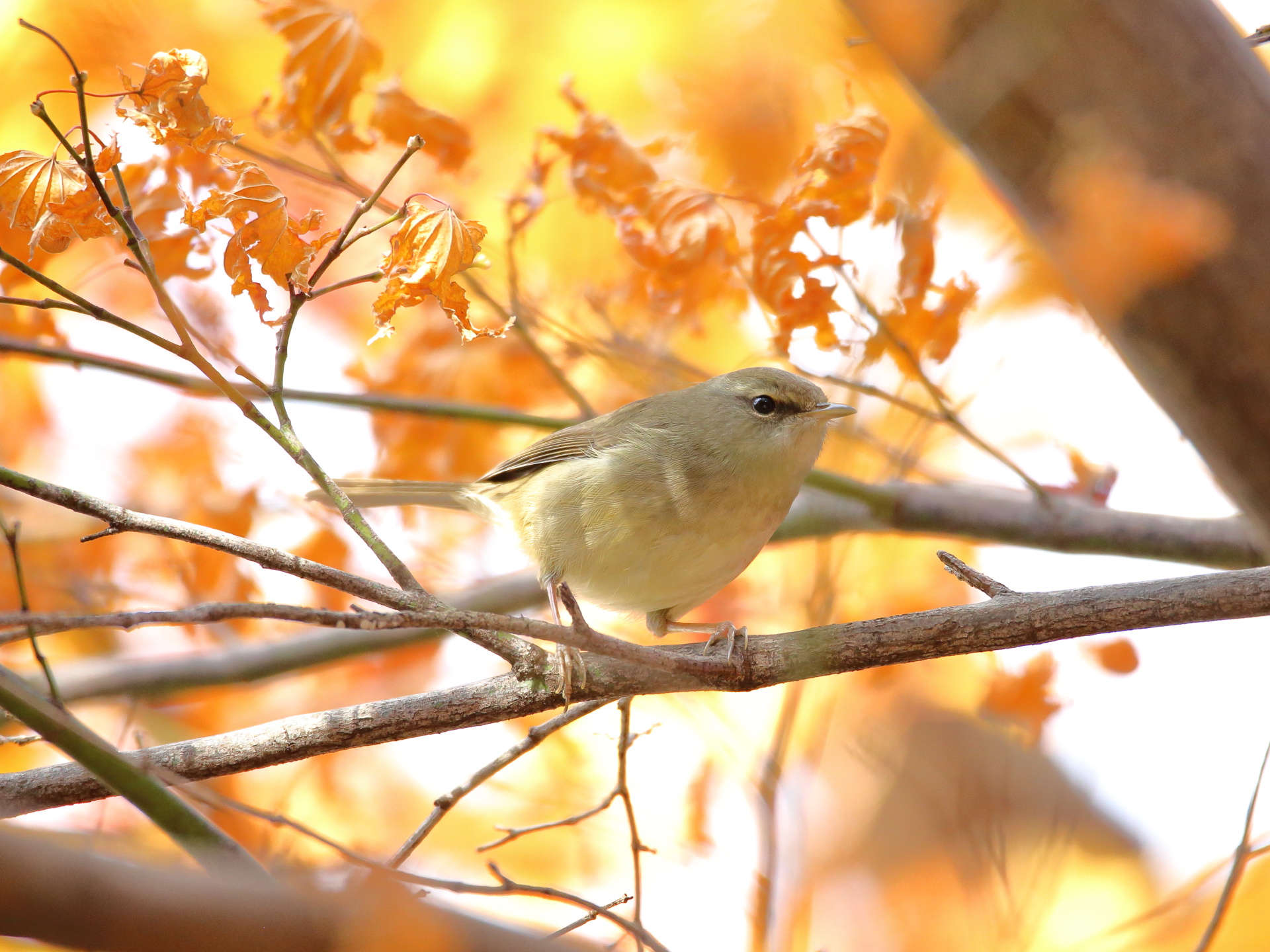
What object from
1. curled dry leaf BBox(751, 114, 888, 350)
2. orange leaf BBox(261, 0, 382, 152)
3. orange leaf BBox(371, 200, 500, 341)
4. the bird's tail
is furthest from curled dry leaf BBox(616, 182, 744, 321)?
orange leaf BBox(371, 200, 500, 341)

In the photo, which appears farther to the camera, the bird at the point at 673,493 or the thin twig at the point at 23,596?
the bird at the point at 673,493

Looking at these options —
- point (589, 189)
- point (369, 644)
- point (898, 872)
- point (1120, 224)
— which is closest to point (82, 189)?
point (589, 189)

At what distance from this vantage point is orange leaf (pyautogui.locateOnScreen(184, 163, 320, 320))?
198 cm

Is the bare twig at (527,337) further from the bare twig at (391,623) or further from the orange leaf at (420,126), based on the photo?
the bare twig at (391,623)

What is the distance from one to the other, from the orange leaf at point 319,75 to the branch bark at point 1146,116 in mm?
1762

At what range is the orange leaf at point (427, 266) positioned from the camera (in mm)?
2016

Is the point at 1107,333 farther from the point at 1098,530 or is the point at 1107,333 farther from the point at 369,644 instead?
the point at 369,644

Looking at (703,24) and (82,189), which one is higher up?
(703,24)

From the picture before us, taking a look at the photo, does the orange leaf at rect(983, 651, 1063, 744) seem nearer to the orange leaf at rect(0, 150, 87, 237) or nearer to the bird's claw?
the bird's claw

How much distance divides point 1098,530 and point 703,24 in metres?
2.70

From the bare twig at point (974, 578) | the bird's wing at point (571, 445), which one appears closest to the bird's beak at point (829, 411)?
the bird's wing at point (571, 445)

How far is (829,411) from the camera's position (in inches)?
138

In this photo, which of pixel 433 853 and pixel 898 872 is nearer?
pixel 433 853

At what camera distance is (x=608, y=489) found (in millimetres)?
3691
